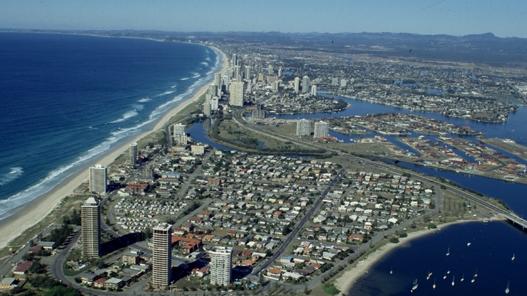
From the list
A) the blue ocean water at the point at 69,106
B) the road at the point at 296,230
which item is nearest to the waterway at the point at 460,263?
the road at the point at 296,230

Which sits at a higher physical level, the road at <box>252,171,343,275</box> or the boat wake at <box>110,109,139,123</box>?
the boat wake at <box>110,109,139,123</box>

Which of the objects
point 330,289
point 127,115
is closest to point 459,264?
point 330,289

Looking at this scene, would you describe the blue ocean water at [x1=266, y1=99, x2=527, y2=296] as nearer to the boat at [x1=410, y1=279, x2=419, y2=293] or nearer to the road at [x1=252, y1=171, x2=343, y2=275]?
the boat at [x1=410, y1=279, x2=419, y2=293]

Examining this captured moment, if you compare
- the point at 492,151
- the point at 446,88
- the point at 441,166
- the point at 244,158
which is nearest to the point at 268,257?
the point at 244,158

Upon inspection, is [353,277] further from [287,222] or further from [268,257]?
[287,222]

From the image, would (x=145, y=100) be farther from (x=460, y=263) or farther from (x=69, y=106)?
(x=460, y=263)

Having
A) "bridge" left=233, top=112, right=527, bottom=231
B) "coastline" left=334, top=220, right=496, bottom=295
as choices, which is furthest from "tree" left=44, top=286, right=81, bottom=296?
A: "bridge" left=233, top=112, right=527, bottom=231

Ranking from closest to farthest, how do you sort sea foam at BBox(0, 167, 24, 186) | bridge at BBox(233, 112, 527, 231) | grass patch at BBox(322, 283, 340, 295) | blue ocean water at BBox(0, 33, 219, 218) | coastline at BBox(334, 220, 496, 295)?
1. grass patch at BBox(322, 283, 340, 295)
2. coastline at BBox(334, 220, 496, 295)
3. bridge at BBox(233, 112, 527, 231)
4. sea foam at BBox(0, 167, 24, 186)
5. blue ocean water at BBox(0, 33, 219, 218)
